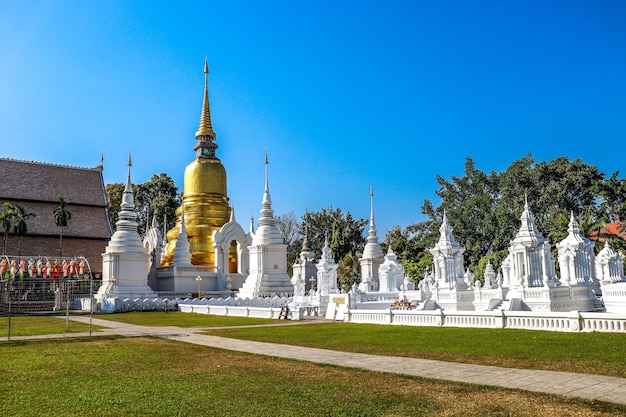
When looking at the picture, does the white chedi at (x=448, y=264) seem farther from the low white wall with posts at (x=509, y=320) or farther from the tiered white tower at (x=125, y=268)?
the tiered white tower at (x=125, y=268)

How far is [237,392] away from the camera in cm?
790

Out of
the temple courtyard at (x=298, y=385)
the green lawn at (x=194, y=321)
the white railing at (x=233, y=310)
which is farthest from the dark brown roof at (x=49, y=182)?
the temple courtyard at (x=298, y=385)

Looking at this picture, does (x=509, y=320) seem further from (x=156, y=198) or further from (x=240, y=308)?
(x=156, y=198)

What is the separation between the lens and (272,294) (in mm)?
38125

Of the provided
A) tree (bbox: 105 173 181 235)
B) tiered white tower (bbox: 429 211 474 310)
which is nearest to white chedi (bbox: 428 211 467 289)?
tiered white tower (bbox: 429 211 474 310)

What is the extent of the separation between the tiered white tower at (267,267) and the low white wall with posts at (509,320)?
1730 cm

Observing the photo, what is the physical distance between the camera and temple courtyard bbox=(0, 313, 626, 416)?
22.2 ft

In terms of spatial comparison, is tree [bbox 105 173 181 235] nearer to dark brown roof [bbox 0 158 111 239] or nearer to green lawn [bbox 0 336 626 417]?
dark brown roof [bbox 0 158 111 239]

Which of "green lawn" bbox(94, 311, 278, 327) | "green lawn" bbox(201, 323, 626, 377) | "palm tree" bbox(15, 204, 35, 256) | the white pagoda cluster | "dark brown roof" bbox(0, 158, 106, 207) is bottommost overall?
"green lawn" bbox(94, 311, 278, 327)

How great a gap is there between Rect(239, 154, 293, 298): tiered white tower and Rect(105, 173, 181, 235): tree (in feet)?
101

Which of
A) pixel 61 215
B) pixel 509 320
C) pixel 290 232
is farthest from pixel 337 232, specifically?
pixel 509 320

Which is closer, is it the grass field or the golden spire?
the grass field

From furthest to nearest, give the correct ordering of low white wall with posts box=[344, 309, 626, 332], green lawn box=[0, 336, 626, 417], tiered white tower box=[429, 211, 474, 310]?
1. tiered white tower box=[429, 211, 474, 310]
2. low white wall with posts box=[344, 309, 626, 332]
3. green lawn box=[0, 336, 626, 417]

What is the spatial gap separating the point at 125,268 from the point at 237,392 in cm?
3086
